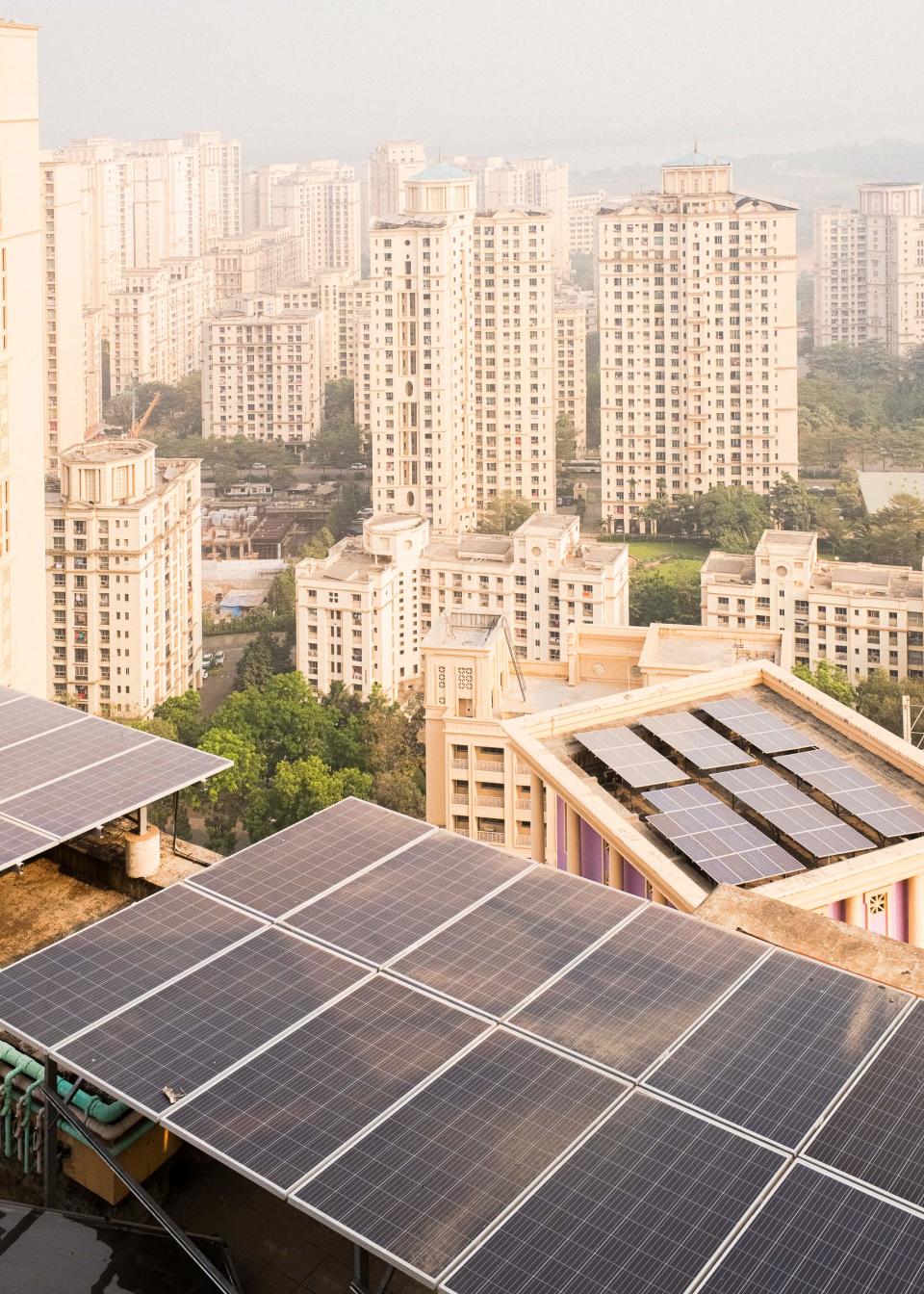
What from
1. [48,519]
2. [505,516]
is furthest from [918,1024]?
[505,516]

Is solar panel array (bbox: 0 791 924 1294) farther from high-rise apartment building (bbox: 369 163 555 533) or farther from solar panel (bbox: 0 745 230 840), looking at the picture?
high-rise apartment building (bbox: 369 163 555 533)

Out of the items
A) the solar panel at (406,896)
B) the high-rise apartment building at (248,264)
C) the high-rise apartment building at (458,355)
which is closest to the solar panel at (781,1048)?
the solar panel at (406,896)

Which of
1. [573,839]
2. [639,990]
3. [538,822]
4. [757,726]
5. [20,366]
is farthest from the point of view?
[20,366]

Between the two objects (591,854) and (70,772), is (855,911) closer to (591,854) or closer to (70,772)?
(591,854)

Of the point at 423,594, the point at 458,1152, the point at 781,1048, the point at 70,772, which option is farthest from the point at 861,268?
the point at 458,1152

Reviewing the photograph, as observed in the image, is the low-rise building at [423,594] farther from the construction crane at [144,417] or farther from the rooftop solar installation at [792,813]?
the construction crane at [144,417]

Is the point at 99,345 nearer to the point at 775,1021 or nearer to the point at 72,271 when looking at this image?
the point at 72,271

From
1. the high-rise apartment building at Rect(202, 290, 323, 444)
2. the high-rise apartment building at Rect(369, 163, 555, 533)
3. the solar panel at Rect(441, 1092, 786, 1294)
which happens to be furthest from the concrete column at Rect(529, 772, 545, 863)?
the high-rise apartment building at Rect(202, 290, 323, 444)
